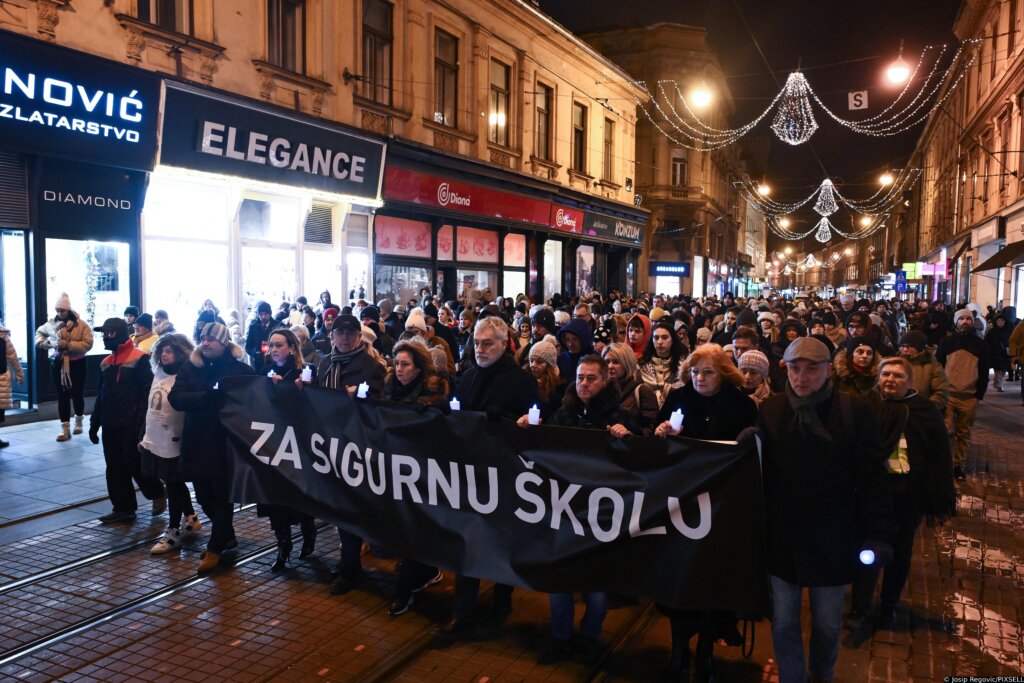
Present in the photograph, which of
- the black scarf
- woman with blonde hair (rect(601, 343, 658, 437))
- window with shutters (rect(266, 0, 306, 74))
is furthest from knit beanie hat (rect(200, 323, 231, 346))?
window with shutters (rect(266, 0, 306, 74))

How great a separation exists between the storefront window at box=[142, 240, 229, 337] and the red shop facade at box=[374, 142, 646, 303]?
459 cm

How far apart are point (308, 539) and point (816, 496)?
4.29 metres

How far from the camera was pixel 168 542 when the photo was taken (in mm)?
6656

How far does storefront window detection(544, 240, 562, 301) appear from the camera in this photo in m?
29.4

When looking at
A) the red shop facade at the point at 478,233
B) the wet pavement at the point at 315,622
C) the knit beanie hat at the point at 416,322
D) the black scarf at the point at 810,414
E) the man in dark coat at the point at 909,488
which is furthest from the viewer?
the red shop facade at the point at 478,233

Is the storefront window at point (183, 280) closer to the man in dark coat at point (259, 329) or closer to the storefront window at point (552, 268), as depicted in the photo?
the man in dark coat at point (259, 329)

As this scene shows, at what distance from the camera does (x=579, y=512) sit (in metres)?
4.66

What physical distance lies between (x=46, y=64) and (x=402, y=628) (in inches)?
398

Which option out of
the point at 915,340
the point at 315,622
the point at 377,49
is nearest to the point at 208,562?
the point at 315,622

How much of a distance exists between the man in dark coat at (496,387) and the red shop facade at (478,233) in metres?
14.2

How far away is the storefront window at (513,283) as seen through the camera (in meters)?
26.0

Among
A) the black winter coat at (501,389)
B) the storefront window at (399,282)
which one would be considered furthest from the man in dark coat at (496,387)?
the storefront window at (399,282)

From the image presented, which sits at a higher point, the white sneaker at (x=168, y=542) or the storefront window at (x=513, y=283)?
the storefront window at (x=513, y=283)

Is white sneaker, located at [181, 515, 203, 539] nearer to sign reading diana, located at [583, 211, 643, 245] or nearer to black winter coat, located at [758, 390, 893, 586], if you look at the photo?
black winter coat, located at [758, 390, 893, 586]
